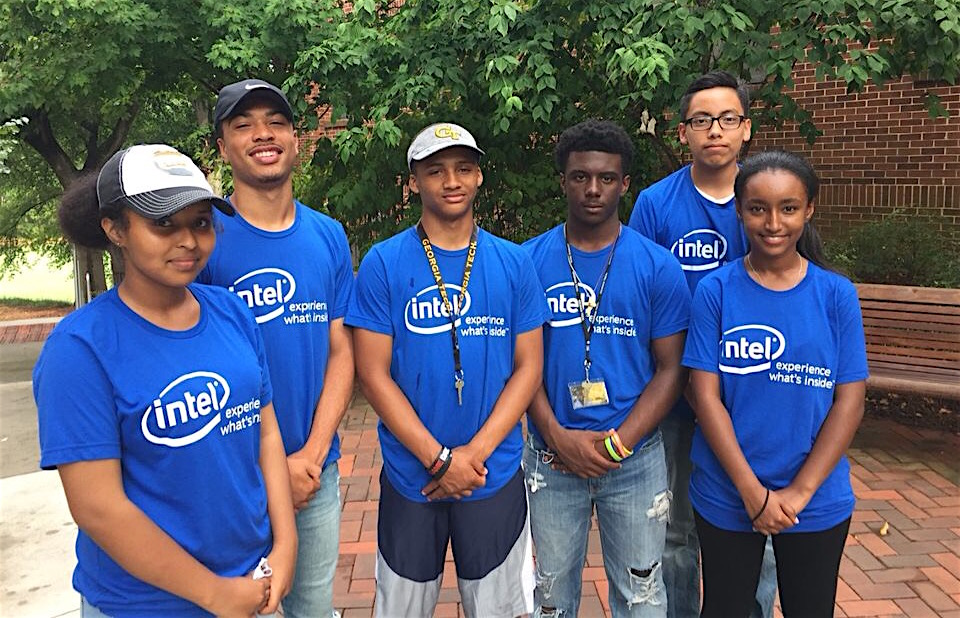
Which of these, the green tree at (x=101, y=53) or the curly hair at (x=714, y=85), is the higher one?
the green tree at (x=101, y=53)

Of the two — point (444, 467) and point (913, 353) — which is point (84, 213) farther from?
point (913, 353)

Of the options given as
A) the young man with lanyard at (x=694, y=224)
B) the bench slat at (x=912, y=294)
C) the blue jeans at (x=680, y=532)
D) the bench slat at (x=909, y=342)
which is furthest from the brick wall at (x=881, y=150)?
the blue jeans at (x=680, y=532)

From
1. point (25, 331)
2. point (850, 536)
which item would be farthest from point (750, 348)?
point (25, 331)

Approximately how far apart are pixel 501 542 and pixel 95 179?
64.3 inches

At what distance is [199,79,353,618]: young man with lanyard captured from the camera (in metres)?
2.29

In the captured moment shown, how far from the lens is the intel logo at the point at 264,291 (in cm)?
227

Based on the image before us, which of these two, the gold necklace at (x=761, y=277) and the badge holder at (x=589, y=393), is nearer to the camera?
the gold necklace at (x=761, y=277)

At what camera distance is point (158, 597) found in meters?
1.76

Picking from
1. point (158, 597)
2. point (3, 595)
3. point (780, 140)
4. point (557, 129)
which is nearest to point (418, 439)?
point (158, 597)

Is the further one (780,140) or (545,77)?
(780,140)

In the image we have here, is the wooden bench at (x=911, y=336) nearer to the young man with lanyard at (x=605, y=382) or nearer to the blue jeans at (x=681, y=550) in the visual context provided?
the blue jeans at (x=681, y=550)

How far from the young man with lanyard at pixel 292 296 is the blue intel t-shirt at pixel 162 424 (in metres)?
0.34

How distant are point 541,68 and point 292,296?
3252mm

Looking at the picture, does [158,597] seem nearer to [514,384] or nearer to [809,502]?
[514,384]
